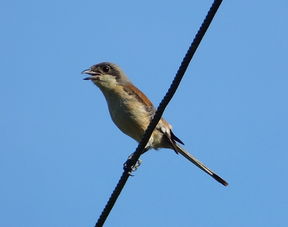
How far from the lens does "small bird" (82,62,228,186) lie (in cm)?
868

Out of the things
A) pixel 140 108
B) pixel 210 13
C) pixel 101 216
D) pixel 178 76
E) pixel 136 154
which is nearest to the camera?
pixel 210 13

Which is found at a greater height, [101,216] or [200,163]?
[200,163]

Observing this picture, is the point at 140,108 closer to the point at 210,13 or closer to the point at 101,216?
the point at 101,216

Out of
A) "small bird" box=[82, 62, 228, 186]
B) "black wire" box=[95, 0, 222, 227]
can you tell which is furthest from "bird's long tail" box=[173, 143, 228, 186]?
"black wire" box=[95, 0, 222, 227]

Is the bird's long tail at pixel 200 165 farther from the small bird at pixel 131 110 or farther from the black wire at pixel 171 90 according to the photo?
the black wire at pixel 171 90

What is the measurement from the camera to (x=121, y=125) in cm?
875

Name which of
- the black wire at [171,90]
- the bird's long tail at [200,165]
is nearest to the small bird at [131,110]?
the bird's long tail at [200,165]

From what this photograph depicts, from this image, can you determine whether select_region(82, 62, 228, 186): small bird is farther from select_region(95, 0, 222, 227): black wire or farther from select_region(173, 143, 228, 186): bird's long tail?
select_region(95, 0, 222, 227): black wire

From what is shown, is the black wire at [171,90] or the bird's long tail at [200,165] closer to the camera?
the black wire at [171,90]

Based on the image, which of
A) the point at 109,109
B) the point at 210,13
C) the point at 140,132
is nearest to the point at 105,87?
the point at 109,109

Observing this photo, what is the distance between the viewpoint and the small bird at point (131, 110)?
28.5ft

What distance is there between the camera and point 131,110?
341 inches

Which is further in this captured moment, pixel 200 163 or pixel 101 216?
pixel 200 163

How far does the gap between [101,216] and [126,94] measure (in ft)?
11.7
